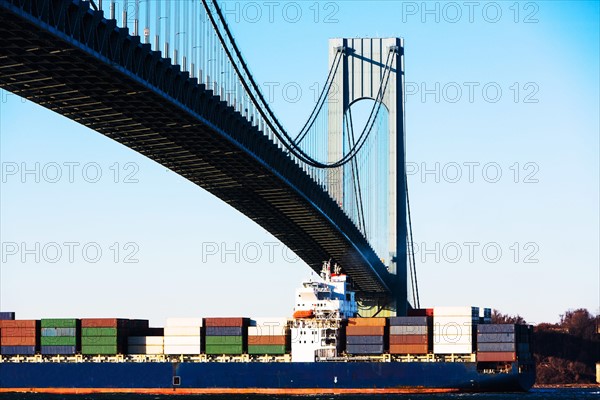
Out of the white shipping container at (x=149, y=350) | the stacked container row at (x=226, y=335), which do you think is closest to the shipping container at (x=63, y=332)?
the white shipping container at (x=149, y=350)

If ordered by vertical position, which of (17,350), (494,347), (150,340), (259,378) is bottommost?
(259,378)

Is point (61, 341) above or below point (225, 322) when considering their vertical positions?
below

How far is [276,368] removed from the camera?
249 feet

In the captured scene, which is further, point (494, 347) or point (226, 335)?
point (226, 335)

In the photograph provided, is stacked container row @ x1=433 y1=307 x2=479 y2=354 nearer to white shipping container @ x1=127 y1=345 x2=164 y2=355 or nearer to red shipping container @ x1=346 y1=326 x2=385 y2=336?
red shipping container @ x1=346 y1=326 x2=385 y2=336

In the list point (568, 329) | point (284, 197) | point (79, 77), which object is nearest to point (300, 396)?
point (284, 197)

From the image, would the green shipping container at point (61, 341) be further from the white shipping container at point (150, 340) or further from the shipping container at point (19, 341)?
the white shipping container at point (150, 340)

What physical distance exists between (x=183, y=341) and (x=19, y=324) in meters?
11.6

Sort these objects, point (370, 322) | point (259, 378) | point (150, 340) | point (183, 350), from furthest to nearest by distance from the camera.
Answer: point (150, 340) → point (183, 350) → point (370, 322) → point (259, 378)

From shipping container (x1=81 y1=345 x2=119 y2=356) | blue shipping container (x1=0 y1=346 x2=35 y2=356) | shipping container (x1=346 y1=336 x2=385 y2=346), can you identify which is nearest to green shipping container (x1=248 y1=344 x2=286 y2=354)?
shipping container (x1=346 y1=336 x2=385 y2=346)

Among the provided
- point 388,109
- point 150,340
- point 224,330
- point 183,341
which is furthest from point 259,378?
point 388,109

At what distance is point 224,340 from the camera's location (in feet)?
255

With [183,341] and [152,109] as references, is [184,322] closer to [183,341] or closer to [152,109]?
[183,341]

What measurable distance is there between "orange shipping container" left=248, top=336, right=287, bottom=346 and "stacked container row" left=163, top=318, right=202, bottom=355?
141 inches
